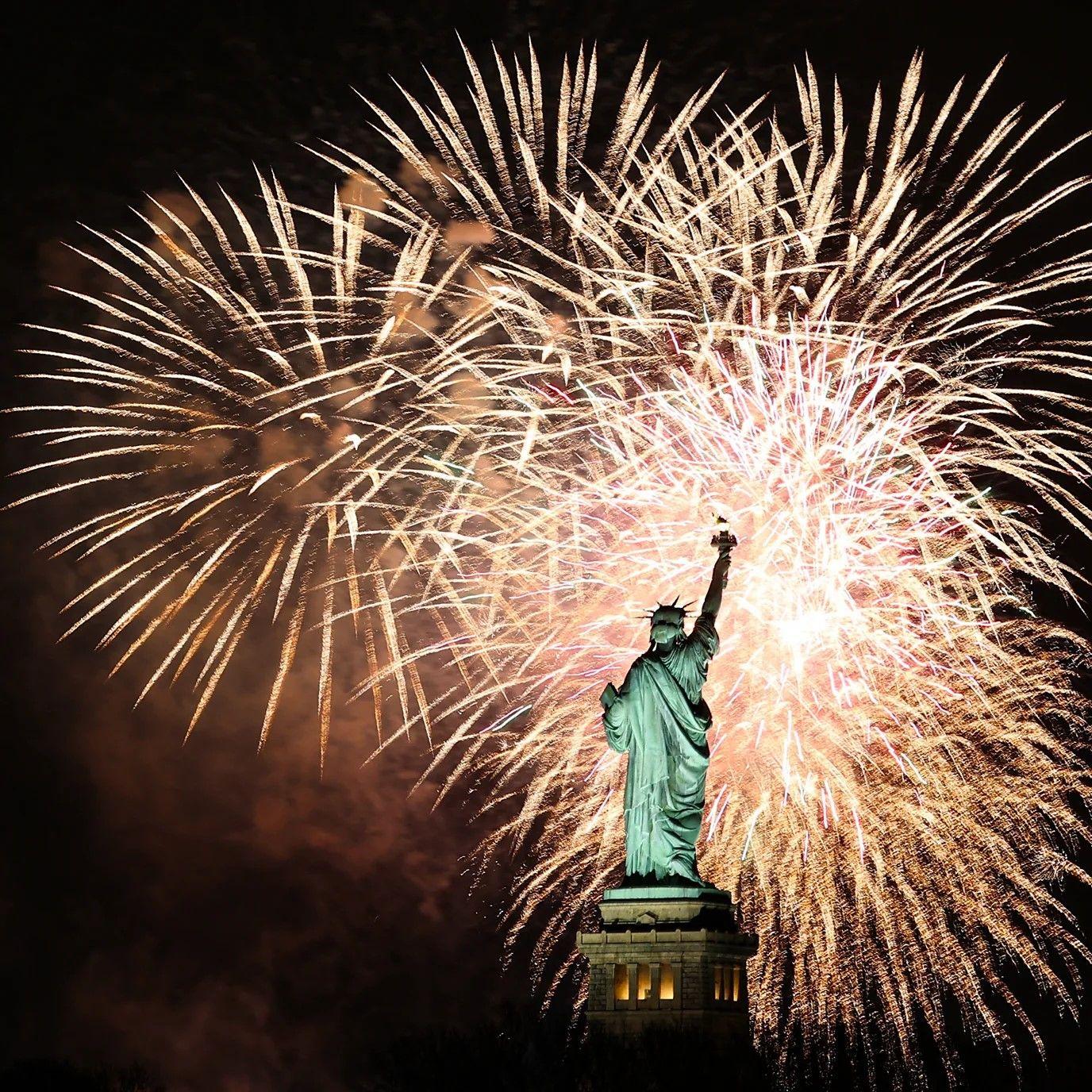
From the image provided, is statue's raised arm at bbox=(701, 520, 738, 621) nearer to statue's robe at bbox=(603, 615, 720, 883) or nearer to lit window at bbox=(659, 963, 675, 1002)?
statue's robe at bbox=(603, 615, 720, 883)

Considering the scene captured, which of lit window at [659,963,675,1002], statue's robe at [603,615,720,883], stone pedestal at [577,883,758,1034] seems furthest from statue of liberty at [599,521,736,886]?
lit window at [659,963,675,1002]

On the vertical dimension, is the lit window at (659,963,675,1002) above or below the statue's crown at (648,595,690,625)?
below

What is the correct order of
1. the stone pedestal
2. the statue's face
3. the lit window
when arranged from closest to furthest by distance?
the stone pedestal, the lit window, the statue's face

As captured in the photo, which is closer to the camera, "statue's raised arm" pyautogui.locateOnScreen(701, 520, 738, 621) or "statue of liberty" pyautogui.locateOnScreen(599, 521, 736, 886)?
"statue of liberty" pyautogui.locateOnScreen(599, 521, 736, 886)

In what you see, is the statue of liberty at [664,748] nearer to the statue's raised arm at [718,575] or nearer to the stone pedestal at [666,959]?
the statue's raised arm at [718,575]

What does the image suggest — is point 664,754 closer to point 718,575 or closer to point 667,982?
point 718,575

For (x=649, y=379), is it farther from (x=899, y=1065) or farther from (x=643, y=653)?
(x=899, y=1065)

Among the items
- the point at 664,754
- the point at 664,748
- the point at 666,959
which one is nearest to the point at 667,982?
the point at 666,959
